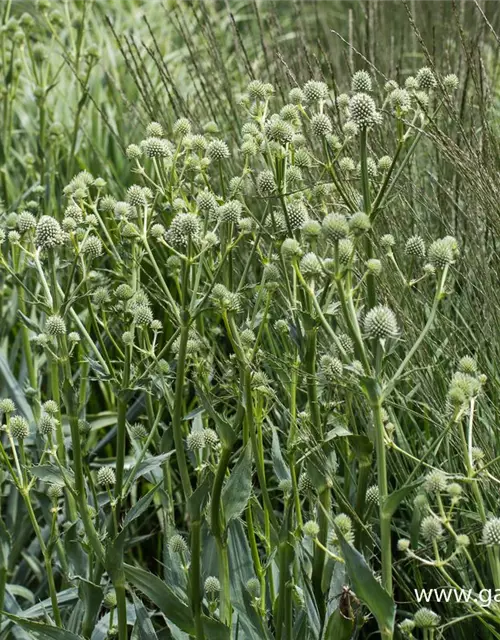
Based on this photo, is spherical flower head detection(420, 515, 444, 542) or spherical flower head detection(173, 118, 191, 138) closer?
spherical flower head detection(420, 515, 444, 542)

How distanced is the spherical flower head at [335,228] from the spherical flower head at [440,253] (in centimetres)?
17

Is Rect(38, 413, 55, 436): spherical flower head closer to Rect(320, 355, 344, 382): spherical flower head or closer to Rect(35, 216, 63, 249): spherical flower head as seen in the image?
Rect(35, 216, 63, 249): spherical flower head

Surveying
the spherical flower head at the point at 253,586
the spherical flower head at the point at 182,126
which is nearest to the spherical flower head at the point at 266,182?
the spherical flower head at the point at 182,126

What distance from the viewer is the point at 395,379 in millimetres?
1569

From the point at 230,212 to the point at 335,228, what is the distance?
0.33 metres

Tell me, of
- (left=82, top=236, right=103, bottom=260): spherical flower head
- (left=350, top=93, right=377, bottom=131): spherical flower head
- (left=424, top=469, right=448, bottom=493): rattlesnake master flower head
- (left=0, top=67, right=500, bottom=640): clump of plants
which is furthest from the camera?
(left=82, top=236, right=103, bottom=260): spherical flower head

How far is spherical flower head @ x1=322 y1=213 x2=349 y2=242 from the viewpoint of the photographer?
158 cm

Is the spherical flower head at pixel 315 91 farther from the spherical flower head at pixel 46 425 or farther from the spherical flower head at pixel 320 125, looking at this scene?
the spherical flower head at pixel 46 425

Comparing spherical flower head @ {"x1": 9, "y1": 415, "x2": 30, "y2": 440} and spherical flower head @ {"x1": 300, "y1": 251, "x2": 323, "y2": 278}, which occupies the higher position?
spherical flower head @ {"x1": 300, "y1": 251, "x2": 323, "y2": 278}

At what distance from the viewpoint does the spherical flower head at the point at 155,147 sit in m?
2.02

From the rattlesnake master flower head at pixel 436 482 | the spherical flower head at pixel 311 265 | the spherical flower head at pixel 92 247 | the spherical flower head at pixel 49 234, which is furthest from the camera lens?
the spherical flower head at pixel 92 247

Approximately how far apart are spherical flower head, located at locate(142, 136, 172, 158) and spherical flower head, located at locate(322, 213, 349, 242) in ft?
1.88

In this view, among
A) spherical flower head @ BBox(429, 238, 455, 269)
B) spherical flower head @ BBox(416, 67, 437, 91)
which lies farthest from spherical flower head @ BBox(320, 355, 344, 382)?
spherical flower head @ BBox(416, 67, 437, 91)

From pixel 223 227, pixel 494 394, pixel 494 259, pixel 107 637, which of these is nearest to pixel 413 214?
pixel 494 259
